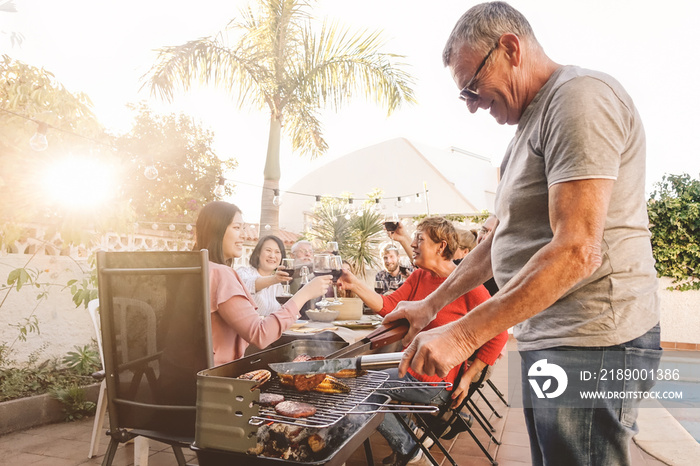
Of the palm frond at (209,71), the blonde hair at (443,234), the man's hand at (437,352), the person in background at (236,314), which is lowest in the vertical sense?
the person in background at (236,314)

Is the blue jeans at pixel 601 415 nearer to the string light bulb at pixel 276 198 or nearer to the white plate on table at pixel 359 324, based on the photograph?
the white plate on table at pixel 359 324

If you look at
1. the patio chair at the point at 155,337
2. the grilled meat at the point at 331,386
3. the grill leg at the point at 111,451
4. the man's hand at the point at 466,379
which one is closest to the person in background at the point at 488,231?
the man's hand at the point at 466,379

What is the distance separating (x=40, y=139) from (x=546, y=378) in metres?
3.80

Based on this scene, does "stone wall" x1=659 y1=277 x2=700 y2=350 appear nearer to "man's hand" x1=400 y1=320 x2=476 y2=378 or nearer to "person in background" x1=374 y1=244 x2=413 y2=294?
"person in background" x1=374 y1=244 x2=413 y2=294

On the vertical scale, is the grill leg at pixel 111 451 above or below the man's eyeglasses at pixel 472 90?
below

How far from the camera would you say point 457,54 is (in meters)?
1.30

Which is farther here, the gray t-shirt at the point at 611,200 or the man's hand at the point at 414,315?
the man's hand at the point at 414,315

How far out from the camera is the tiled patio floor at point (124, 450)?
9.95 ft

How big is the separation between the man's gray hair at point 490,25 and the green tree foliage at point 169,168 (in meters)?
13.5

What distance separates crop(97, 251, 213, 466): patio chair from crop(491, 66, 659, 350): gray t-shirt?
1260mm

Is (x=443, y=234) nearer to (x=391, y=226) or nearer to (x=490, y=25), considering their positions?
(x=391, y=226)

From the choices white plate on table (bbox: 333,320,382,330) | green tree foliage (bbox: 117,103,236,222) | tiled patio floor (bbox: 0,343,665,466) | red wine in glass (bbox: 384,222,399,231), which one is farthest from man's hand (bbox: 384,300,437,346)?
green tree foliage (bbox: 117,103,236,222)

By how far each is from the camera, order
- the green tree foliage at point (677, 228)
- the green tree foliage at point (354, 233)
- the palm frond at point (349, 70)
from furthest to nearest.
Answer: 1. the green tree foliage at point (354, 233)
2. the palm frond at point (349, 70)
3. the green tree foliage at point (677, 228)

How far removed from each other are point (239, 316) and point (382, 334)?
1.03 metres
